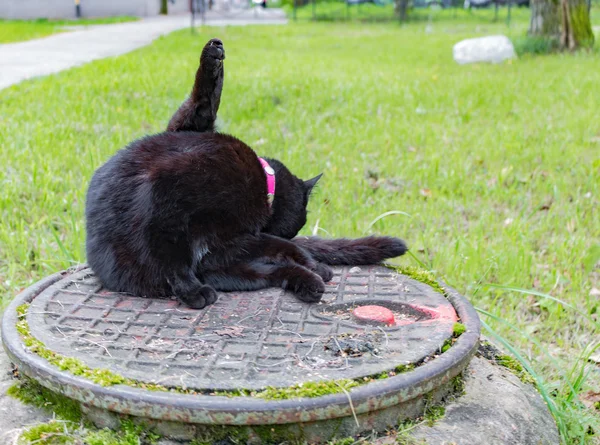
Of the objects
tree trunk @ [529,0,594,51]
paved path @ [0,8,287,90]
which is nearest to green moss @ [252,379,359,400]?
paved path @ [0,8,287,90]

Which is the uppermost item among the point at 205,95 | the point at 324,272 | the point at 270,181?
the point at 205,95

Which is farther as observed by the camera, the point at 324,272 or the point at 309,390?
the point at 324,272

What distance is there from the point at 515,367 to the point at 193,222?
1071 millimetres

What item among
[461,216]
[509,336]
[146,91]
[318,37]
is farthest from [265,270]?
[318,37]

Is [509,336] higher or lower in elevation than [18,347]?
lower

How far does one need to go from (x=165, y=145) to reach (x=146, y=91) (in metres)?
3.76

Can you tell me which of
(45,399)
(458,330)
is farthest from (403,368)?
(45,399)

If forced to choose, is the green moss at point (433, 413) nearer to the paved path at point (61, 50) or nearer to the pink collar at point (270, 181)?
the pink collar at point (270, 181)

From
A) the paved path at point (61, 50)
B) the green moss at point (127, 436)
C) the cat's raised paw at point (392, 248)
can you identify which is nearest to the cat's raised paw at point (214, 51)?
the cat's raised paw at point (392, 248)

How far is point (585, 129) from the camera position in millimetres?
4707

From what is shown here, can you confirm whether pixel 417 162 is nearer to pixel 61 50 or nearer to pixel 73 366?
pixel 73 366

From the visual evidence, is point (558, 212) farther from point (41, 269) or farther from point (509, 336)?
point (41, 269)

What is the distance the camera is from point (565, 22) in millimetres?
8719

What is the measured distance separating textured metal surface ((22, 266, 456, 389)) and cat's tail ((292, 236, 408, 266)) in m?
0.20
